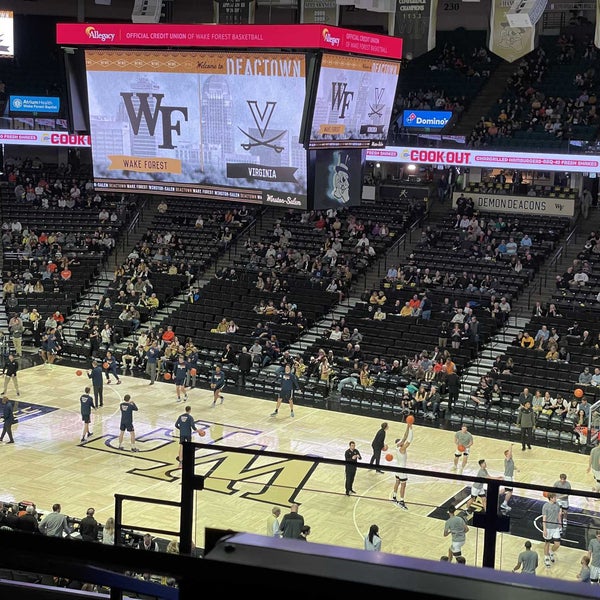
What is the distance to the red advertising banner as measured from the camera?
18.5m

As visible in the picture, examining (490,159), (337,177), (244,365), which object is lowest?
(244,365)

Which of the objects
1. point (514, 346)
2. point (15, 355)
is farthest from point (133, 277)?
point (514, 346)

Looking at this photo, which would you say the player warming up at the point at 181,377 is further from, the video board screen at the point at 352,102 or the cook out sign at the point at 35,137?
the cook out sign at the point at 35,137

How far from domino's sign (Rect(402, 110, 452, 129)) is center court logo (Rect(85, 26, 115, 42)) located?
20655 mm

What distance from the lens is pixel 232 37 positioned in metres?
19.2

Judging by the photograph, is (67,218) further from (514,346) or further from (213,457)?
(213,457)

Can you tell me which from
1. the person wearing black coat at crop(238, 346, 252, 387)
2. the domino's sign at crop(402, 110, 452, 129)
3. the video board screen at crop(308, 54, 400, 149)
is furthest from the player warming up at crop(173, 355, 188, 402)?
the domino's sign at crop(402, 110, 452, 129)

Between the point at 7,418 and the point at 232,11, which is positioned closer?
the point at 7,418

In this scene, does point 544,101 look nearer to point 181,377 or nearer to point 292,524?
point 181,377

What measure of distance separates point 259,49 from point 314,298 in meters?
13.3

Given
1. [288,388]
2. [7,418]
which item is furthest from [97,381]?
[288,388]

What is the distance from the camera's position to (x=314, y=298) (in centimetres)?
3139

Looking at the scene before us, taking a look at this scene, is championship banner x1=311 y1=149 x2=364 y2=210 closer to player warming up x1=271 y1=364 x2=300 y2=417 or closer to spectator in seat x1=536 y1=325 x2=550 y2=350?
player warming up x1=271 y1=364 x2=300 y2=417

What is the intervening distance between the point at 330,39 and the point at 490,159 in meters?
15.8
